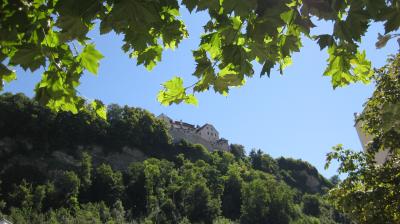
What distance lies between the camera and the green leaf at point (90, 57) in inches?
168

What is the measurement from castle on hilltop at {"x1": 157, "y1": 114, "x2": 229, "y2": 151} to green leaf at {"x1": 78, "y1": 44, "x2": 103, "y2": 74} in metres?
111

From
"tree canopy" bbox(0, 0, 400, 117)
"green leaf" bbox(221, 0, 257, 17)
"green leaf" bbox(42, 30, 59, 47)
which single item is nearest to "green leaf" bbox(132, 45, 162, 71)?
"tree canopy" bbox(0, 0, 400, 117)

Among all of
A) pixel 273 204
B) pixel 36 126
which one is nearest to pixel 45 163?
pixel 36 126

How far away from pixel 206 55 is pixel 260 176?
11296cm

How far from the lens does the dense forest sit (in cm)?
7769

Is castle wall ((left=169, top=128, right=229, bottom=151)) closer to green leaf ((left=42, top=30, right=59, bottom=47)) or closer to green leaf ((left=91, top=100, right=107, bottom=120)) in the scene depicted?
green leaf ((left=91, top=100, right=107, bottom=120))

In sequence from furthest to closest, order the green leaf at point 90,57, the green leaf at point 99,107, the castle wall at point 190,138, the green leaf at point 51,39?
the castle wall at point 190,138
the green leaf at point 99,107
the green leaf at point 90,57
the green leaf at point 51,39

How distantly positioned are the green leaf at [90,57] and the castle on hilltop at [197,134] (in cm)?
11114

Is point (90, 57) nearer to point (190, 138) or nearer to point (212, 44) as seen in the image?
point (212, 44)

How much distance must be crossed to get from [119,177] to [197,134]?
1483 inches

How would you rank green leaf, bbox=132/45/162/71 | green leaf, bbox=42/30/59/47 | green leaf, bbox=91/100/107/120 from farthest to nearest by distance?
green leaf, bbox=91/100/107/120 → green leaf, bbox=132/45/162/71 → green leaf, bbox=42/30/59/47

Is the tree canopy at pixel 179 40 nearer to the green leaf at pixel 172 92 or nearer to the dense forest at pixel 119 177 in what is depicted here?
the green leaf at pixel 172 92

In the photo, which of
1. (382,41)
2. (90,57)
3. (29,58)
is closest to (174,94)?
(90,57)

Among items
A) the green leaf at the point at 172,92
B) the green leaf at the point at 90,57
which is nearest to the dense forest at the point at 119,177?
the green leaf at the point at 172,92
